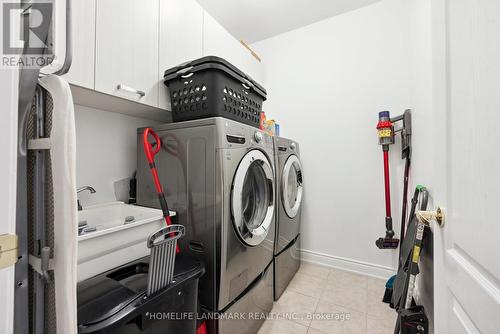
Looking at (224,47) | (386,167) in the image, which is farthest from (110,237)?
(386,167)

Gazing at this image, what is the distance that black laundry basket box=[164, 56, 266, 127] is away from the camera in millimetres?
1171

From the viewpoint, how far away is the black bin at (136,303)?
24.2 inches

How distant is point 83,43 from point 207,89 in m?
0.58

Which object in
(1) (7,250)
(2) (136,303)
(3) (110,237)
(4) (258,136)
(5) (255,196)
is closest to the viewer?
(1) (7,250)

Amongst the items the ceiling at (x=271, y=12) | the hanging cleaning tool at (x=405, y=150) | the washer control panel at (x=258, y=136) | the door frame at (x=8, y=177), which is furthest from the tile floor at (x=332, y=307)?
the ceiling at (x=271, y=12)

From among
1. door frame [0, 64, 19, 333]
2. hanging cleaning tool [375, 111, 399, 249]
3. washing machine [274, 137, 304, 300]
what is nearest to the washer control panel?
washing machine [274, 137, 304, 300]

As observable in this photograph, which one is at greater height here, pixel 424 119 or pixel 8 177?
pixel 424 119

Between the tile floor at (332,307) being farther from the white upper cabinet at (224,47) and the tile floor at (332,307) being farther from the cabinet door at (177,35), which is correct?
Answer: the white upper cabinet at (224,47)

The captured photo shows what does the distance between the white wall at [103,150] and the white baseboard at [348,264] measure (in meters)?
1.97

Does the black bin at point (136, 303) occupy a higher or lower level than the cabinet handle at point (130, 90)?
lower

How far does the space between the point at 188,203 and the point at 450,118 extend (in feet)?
3.78

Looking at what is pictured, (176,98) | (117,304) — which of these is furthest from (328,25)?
(117,304)

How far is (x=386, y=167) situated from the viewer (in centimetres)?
181

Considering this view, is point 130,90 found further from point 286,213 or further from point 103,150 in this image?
point 286,213
